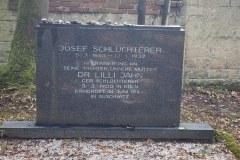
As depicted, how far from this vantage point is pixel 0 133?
479cm

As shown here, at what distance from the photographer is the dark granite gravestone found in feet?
15.8

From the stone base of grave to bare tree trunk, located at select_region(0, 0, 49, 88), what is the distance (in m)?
1.41

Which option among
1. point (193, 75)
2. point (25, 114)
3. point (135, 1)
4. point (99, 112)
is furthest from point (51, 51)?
point (193, 75)

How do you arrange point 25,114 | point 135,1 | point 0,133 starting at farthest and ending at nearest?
point 135,1 → point 25,114 → point 0,133

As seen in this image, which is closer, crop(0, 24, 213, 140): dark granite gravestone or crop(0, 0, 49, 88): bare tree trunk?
crop(0, 24, 213, 140): dark granite gravestone

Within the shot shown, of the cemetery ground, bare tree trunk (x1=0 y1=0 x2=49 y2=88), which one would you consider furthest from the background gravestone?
bare tree trunk (x1=0 y1=0 x2=49 y2=88)

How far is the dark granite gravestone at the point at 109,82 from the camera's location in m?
4.83

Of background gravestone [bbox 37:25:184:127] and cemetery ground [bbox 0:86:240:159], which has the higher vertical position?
background gravestone [bbox 37:25:184:127]

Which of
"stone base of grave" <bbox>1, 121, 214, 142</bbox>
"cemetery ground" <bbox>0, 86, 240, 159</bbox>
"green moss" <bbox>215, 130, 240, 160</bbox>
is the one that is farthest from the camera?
"stone base of grave" <bbox>1, 121, 214, 142</bbox>

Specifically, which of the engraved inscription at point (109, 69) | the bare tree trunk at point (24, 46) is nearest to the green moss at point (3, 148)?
the engraved inscription at point (109, 69)

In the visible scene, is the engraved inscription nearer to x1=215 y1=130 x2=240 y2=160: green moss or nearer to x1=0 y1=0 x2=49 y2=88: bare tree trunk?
x1=215 y1=130 x2=240 y2=160: green moss

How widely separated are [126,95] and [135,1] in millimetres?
3321

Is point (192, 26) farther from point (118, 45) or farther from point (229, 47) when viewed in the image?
point (118, 45)

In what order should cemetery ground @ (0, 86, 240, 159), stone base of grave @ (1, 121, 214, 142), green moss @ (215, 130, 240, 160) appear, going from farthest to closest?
stone base of grave @ (1, 121, 214, 142)
green moss @ (215, 130, 240, 160)
cemetery ground @ (0, 86, 240, 159)
